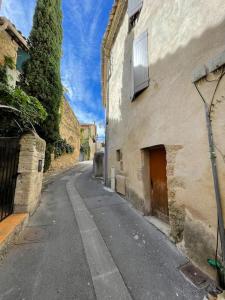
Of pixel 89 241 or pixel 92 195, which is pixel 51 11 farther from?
pixel 89 241

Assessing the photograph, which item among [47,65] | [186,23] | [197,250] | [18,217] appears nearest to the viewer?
[197,250]

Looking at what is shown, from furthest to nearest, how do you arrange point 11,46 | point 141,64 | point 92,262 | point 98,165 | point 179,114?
point 98,165
point 11,46
point 141,64
point 179,114
point 92,262

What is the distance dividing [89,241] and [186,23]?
4.93 meters

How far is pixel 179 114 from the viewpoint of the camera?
2.81 metres

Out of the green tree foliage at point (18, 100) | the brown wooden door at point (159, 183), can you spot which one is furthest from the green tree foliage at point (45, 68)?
the brown wooden door at point (159, 183)

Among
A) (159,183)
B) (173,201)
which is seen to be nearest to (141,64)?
(159,183)

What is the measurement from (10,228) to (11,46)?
29.3 ft

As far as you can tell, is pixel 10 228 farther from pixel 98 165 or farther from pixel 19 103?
pixel 98 165

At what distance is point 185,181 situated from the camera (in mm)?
2617

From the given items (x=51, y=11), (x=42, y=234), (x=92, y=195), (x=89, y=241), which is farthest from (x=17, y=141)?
(x=51, y=11)

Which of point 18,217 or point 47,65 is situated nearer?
point 18,217

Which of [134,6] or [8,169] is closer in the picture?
[8,169]

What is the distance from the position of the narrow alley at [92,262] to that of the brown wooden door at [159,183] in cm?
53

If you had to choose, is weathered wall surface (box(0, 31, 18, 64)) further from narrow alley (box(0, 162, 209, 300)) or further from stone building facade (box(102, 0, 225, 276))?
narrow alley (box(0, 162, 209, 300))
